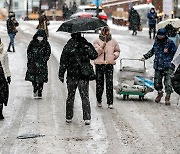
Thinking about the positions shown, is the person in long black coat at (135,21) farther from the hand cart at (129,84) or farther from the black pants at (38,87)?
the black pants at (38,87)

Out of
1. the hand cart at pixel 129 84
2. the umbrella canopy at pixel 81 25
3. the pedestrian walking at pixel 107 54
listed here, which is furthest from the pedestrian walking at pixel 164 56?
the umbrella canopy at pixel 81 25

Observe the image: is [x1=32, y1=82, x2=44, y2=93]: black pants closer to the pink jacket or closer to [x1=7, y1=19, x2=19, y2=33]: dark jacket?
the pink jacket

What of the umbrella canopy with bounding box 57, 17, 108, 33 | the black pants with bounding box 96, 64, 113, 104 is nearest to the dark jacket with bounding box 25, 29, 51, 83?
the black pants with bounding box 96, 64, 113, 104

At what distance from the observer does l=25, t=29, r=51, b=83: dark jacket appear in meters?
12.9

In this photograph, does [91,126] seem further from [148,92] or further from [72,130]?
[148,92]

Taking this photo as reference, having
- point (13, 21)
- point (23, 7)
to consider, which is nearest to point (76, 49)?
point (13, 21)

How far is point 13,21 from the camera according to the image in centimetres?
2425

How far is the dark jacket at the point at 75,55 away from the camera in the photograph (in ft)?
32.8

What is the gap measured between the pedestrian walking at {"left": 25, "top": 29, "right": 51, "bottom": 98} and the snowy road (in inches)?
15.5

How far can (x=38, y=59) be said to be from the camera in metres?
13.0

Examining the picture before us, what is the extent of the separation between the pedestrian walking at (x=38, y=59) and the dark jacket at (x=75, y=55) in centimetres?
288

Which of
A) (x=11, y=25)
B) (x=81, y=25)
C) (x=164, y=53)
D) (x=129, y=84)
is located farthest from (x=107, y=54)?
(x=11, y=25)

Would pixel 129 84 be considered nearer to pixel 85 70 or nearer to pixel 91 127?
pixel 85 70

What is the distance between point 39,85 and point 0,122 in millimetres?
2780
